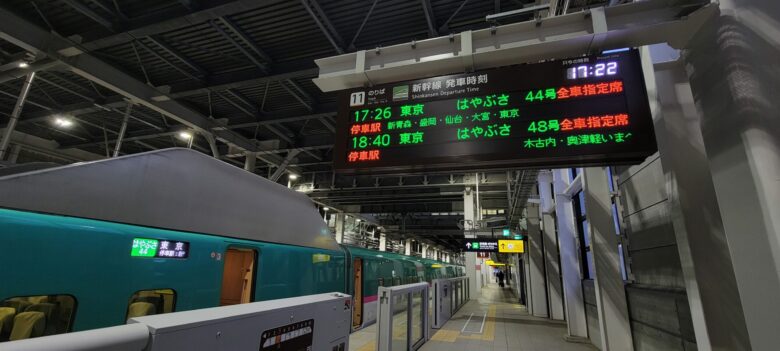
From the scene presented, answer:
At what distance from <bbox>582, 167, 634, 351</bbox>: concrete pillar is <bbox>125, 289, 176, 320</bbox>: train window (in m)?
5.87

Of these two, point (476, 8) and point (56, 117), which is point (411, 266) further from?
point (56, 117)

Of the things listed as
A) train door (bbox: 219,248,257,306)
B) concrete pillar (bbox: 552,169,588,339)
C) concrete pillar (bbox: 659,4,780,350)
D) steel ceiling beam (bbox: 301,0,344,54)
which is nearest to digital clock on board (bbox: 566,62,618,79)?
concrete pillar (bbox: 659,4,780,350)

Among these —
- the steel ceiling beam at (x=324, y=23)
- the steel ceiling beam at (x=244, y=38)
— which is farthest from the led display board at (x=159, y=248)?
the steel ceiling beam at (x=244, y=38)

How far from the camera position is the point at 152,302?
336 cm

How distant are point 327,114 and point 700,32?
25.2ft

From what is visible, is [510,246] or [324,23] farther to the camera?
[510,246]

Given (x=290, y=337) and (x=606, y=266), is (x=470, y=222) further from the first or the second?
(x=290, y=337)

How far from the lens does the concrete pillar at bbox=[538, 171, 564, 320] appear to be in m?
10.8

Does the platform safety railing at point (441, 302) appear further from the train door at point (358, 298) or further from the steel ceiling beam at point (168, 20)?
the steel ceiling beam at point (168, 20)

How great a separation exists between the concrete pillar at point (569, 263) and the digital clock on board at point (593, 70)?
242 inches

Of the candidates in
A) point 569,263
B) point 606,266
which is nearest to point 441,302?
point 569,263

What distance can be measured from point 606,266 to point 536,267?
24.1ft

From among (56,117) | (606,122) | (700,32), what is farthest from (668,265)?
(56,117)

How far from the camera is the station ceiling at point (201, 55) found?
20.0 feet
